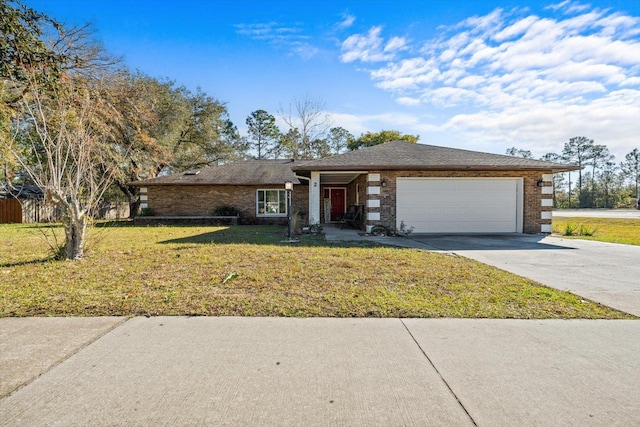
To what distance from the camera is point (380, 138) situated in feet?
130

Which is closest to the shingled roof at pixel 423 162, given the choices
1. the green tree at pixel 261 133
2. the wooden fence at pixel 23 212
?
the wooden fence at pixel 23 212

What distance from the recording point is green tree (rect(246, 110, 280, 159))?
4378 cm

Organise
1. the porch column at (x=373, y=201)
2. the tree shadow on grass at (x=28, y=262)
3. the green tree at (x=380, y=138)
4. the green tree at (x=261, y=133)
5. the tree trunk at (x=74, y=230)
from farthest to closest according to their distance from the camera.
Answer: the green tree at (x=261, y=133) → the green tree at (x=380, y=138) → the porch column at (x=373, y=201) → the tree trunk at (x=74, y=230) → the tree shadow on grass at (x=28, y=262)

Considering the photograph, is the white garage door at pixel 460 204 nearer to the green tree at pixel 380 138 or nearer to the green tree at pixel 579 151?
the green tree at pixel 380 138

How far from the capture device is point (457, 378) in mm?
2494

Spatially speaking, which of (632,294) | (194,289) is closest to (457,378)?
(194,289)

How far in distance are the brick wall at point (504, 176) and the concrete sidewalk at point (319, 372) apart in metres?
8.99

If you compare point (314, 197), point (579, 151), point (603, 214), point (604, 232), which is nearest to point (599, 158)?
point (579, 151)

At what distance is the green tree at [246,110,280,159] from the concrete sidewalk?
137 ft

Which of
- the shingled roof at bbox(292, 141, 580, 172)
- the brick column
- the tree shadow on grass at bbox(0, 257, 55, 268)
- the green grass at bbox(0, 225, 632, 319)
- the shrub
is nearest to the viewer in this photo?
the green grass at bbox(0, 225, 632, 319)

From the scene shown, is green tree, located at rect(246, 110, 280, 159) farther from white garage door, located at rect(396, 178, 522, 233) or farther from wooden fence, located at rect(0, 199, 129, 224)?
white garage door, located at rect(396, 178, 522, 233)

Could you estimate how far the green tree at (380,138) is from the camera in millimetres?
38688

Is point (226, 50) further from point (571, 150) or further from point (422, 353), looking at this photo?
point (571, 150)

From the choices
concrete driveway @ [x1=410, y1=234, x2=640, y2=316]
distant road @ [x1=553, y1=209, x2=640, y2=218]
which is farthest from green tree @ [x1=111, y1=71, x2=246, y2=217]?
distant road @ [x1=553, y1=209, x2=640, y2=218]
